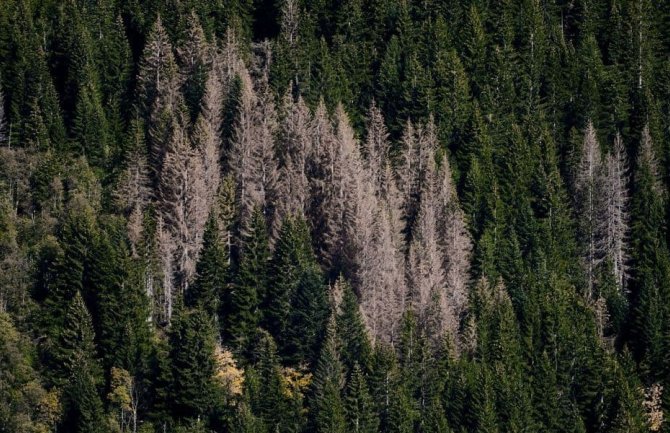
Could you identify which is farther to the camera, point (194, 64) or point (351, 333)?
point (194, 64)

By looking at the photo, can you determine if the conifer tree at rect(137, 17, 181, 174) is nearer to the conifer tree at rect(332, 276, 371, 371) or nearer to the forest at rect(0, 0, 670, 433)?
the forest at rect(0, 0, 670, 433)

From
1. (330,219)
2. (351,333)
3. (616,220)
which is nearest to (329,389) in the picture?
(351,333)

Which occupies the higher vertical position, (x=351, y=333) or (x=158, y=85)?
(x=158, y=85)

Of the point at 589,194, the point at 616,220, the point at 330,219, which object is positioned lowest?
the point at 330,219

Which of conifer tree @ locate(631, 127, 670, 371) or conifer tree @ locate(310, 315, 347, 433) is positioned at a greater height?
conifer tree @ locate(631, 127, 670, 371)

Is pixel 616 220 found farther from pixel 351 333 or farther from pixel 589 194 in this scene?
pixel 351 333

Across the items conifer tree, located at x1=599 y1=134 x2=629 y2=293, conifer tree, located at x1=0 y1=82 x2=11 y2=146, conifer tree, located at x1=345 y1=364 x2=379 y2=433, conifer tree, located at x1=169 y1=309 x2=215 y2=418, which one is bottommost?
conifer tree, located at x1=345 y1=364 x2=379 y2=433

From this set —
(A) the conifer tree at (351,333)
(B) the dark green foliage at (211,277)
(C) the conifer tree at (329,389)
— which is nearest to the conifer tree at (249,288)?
(B) the dark green foliage at (211,277)

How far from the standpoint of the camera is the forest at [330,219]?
114 m

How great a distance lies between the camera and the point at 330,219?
131500mm

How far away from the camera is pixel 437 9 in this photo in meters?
175

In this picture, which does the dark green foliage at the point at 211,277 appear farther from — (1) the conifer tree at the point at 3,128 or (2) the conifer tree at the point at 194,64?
(1) the conifer tree at the point at 3,128

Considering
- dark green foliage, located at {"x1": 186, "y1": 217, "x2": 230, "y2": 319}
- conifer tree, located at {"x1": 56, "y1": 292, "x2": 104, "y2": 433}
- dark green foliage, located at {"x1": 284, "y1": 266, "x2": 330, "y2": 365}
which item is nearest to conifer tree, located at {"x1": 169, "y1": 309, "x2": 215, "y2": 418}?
conifer tree, located at {"x1": 56, "y1": 292, "x2": 104, "y2": 433}

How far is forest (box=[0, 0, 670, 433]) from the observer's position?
11450 cm
